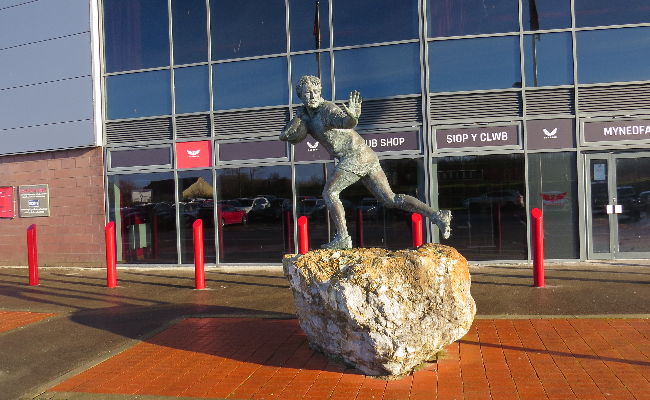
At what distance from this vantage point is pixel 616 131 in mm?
10664

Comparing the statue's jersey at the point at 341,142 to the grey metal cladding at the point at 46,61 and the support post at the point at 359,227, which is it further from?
the grey metal cladding at the point at 46,61

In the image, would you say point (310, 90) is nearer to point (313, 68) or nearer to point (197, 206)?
point (313, 68)

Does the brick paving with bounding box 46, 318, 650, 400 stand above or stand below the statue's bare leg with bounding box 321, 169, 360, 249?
below

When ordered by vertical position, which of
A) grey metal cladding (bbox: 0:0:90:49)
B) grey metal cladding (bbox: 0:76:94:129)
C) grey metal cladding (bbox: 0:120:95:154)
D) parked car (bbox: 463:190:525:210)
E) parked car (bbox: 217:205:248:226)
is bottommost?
parked car (bbox: 217:205:248:226)

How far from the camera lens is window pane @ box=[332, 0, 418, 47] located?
1125 centimetres

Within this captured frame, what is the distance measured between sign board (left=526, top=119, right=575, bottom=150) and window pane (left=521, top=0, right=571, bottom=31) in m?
1.87

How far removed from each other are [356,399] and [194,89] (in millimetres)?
9656

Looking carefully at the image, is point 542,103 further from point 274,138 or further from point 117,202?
point 117,202

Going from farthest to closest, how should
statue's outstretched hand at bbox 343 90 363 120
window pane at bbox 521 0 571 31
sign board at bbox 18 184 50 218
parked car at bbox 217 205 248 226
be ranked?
sign board at bbox 18 184 50 218 < parked car at bbox 217 205 248 226 < window pane at bbox 521 0 571 31 < statue's outstretched hand at bbox 343 90 363 120

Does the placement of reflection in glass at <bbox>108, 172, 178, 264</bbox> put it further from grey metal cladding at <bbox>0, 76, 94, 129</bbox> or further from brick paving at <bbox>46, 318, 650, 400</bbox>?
brick paving at <bbox>46, 318, 650, 400</bbox>

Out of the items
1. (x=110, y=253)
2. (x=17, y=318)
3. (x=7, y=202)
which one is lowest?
(x=17, y=318)

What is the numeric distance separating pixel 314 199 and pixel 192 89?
3726 millimetres

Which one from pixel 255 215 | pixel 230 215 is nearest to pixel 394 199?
pixel 255 215

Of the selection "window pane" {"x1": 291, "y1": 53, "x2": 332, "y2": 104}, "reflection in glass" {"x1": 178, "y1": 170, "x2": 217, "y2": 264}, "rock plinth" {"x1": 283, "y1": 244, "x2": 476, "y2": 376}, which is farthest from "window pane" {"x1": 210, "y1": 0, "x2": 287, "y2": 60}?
"rock plinth" {"x1": 283, "y1": 244, "x2": 476, "y2": 376}
